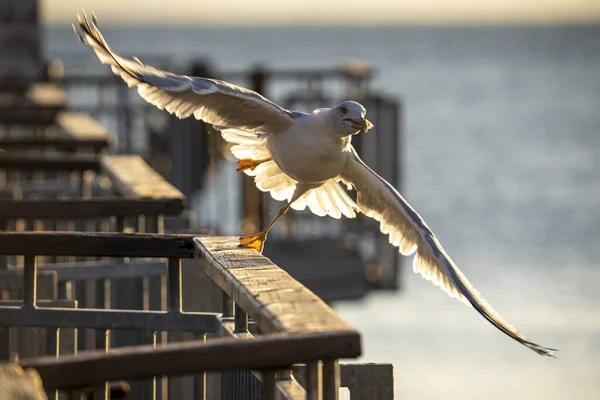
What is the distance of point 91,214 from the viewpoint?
488 cm

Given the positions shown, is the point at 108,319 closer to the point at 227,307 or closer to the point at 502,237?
the point at 227,307

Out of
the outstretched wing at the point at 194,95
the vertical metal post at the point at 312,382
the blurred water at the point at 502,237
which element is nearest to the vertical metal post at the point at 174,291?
the outstretched wing at the point at 194,95

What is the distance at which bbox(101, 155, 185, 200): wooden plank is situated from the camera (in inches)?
208

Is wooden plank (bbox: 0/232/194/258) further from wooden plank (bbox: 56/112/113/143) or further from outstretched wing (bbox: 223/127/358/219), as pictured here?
wooden plank (bbox: 56/112/113/143)

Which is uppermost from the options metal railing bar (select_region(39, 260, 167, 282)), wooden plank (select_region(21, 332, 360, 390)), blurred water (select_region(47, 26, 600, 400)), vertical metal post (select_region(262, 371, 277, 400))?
wooden plank (select_region(21, 332, 360, 390))

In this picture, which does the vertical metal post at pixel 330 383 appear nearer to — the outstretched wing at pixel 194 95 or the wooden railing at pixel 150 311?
the wooden railing at pixel 150 311

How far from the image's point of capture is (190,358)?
106 inches

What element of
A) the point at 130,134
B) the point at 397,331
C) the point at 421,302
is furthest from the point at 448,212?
the point at 130,134

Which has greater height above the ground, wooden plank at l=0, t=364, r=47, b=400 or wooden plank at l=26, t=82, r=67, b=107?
wooden plank at l=26, t=82, r=67, b=107

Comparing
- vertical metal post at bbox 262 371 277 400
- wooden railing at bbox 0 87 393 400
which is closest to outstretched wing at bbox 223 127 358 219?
wooden railing at bbox 0 87 393 400

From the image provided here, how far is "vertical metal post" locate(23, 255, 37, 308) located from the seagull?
31.5 inches

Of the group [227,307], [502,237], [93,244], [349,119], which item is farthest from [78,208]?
[502,237]

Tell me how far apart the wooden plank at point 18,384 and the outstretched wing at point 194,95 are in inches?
87.8

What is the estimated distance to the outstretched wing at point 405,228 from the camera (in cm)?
508
